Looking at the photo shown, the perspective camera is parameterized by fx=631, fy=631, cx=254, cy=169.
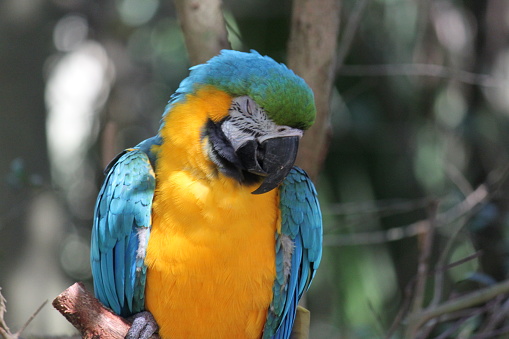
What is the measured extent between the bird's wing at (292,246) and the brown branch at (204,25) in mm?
716

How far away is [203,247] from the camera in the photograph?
2.18 metres

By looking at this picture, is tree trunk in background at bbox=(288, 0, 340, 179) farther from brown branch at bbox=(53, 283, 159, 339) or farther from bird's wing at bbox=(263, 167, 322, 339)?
brown branch at bbox=(53, 283, 159, 339)

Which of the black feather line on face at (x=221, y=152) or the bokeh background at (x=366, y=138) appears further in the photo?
the bokeh background at (x=366, y=138)

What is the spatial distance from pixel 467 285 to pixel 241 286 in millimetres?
2097

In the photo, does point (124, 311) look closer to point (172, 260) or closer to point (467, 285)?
point (172, 260)

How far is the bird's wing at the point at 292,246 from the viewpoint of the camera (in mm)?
2332

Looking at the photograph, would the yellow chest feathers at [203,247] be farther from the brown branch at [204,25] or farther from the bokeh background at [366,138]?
the bokeh background at [366,138]

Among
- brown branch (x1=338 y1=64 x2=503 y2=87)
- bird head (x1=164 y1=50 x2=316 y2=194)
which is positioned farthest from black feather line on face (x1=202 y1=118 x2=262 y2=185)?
brown branch (x1=338 y1=64 x2=503 y2=87)

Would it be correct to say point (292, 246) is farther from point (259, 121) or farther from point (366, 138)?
point (366, 138)

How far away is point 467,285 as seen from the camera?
3.83 meters

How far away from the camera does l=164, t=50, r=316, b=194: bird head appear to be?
2.16 m

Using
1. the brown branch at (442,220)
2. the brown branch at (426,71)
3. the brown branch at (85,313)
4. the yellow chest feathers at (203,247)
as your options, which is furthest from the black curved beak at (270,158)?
the brown branch at (426,71)

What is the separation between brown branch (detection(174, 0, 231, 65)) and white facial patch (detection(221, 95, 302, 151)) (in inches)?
24.6

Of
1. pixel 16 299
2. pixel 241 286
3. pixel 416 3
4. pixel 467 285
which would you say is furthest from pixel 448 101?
pixel 16 299
